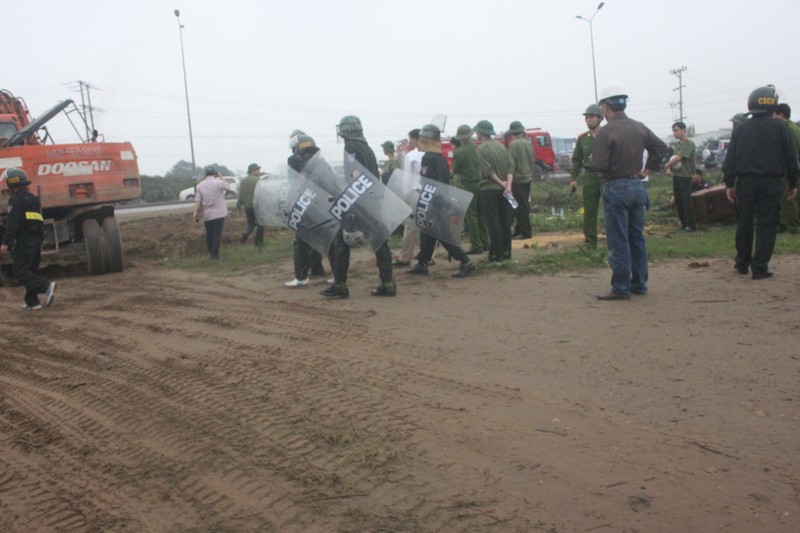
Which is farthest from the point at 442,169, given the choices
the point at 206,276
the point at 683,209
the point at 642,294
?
the point at 683,209

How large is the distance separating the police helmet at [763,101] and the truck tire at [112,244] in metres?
9.66

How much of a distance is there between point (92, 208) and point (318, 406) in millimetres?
8905

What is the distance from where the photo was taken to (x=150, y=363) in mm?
5859

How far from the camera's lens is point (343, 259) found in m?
8.06

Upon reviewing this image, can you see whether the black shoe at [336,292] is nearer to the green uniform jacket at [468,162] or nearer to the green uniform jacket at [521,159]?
the green uniform jacket at [468,162]

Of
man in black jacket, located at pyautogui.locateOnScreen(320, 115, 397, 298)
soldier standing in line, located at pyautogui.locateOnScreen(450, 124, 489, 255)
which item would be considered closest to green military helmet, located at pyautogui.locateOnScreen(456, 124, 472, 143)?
soldier standing in line, located at pyautogui.locateOnScreen(450, 124, 489, 255)

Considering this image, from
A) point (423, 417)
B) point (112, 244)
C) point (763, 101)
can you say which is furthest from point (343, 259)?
point (112, 244)

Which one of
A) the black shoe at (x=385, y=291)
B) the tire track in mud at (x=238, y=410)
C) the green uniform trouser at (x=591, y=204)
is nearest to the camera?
the tire track in mud at (x=238, y=410)

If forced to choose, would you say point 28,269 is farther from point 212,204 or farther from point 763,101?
point 763,101

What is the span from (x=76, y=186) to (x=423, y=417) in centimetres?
922

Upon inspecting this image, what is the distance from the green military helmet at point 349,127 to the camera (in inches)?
310

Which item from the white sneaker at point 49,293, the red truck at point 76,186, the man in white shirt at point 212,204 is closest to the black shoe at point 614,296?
the white sneaker at point 49,293

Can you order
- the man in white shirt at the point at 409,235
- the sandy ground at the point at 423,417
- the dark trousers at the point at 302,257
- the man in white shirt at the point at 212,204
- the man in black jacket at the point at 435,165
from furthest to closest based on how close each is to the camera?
the man in white shirt at the point at 212,204 → the man in white shirt at the point at 409,235 → the dark trousers at the point at 302,257 → the man in black jacket at the point at 435,165 → the sandy ground at the point at 423,417

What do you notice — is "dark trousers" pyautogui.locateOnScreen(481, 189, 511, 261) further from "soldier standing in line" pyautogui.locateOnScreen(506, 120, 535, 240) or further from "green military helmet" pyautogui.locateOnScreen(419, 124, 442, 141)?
"soldier standing in line" pyautogui.locateOnScreen(506, 120, 535, 240)
